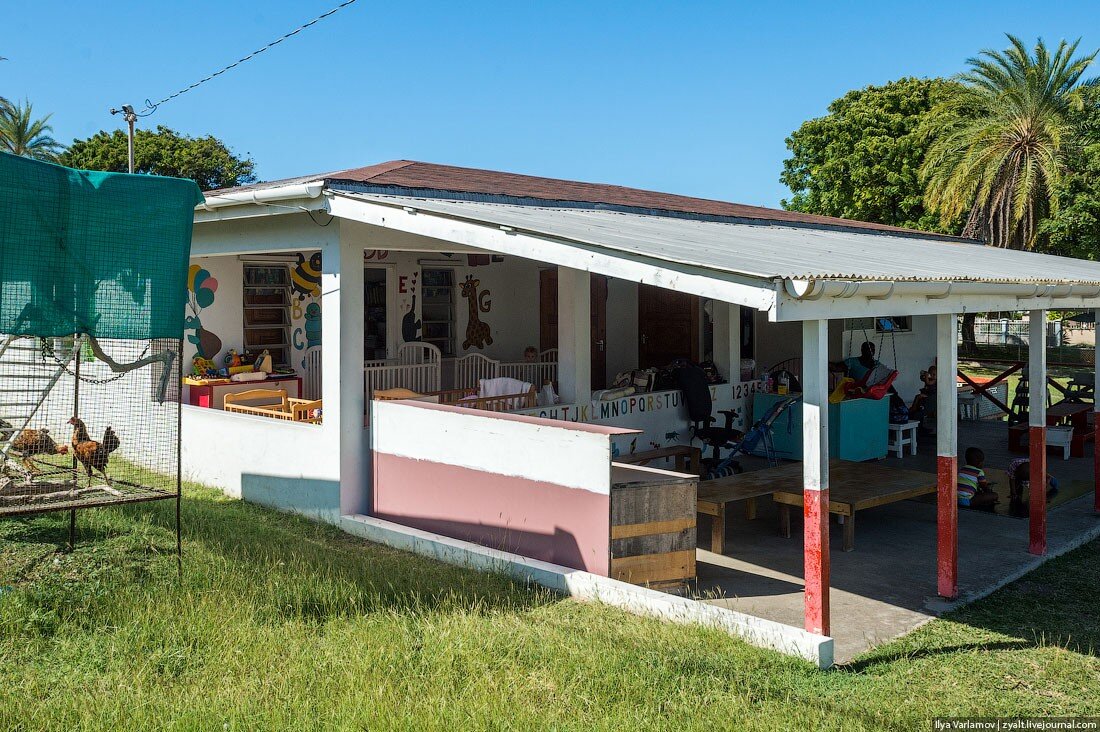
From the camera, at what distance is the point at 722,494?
27.0 ft

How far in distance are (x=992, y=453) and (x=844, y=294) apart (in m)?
9.31

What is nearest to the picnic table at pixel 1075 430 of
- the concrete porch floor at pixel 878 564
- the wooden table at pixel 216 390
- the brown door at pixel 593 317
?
the concrete porch floor at pixel 878 564

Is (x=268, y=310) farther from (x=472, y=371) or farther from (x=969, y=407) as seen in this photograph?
(x=969, y=407)

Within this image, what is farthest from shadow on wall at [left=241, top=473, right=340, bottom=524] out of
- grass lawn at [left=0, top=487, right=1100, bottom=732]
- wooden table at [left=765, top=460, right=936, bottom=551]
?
wooden table at [left=765, top=460, right=936, bottom=551]

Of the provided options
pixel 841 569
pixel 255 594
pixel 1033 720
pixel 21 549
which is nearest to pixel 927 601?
pixel 841 569

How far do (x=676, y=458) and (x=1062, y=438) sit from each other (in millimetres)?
6178

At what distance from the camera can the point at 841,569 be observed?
7.69m

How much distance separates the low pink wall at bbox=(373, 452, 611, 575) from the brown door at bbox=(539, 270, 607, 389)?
613cm

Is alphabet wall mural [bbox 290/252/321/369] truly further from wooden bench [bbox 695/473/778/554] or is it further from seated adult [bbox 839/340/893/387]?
seated adult [bbox 839/340/893/387]

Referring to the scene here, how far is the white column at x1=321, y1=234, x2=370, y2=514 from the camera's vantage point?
8625 millimetres

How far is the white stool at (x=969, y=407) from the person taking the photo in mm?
17094

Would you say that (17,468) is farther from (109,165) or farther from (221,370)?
(109,165)

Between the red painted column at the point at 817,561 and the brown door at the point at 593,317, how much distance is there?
29.1 ft

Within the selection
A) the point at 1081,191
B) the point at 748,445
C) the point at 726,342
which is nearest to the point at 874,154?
the point at 1081,191
